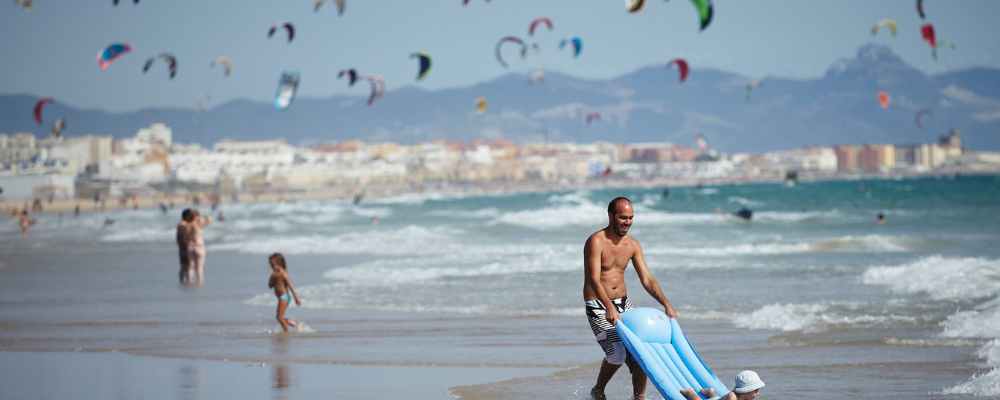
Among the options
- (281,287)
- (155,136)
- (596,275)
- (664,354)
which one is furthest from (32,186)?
(664,354)

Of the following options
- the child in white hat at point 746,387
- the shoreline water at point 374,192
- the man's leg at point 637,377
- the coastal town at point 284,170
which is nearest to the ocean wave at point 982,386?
the man's leg at point 637,377

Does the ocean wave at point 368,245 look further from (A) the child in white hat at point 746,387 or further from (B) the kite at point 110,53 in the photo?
(A) the child in white hat at point 746,387

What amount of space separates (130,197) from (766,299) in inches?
3555

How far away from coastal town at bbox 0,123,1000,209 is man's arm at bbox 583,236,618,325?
7007 cm

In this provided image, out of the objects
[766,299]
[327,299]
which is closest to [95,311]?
Answer: [327,299]

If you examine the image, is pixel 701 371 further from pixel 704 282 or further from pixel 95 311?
pixel 704 282

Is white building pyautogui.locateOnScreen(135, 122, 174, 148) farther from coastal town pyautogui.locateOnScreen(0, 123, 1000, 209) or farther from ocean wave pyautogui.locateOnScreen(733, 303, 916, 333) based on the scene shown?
ocean wave pyautogui.locateOnScreen(733, 303, 916, 333)

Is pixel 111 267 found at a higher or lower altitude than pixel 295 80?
lower

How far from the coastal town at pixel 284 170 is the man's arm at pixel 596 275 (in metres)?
70.1

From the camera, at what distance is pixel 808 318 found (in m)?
11.8

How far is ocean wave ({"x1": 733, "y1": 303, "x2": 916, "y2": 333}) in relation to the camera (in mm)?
11375

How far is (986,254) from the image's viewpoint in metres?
22.9

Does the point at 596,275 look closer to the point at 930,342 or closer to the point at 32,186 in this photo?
the point at 930,342

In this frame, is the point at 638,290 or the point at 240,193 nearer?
the point at 638,290
